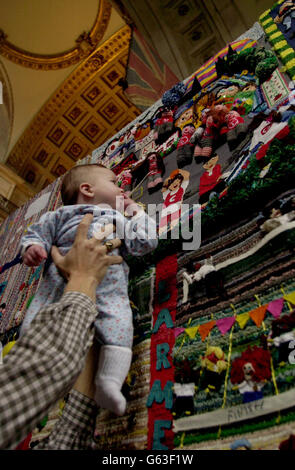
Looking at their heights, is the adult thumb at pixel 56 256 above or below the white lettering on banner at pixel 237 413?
above

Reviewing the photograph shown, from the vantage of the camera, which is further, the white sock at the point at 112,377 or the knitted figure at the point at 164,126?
the knitted figure at the point at 164,126

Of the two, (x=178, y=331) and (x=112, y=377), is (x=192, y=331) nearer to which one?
(x=178, y=331)

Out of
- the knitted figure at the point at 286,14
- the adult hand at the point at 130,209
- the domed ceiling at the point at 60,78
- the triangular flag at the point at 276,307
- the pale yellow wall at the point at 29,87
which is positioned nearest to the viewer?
the triangular flag at the point at 276,307

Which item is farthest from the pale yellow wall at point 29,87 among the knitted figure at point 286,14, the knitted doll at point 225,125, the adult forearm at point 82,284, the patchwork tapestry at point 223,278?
the adult forearm at point 82,284

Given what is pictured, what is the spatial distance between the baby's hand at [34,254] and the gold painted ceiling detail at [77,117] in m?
5.46

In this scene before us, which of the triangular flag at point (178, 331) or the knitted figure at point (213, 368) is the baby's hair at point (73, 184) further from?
the knitted figure at point (213, 368)

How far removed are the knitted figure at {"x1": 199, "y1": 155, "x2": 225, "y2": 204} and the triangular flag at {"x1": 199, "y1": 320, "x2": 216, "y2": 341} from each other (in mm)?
498

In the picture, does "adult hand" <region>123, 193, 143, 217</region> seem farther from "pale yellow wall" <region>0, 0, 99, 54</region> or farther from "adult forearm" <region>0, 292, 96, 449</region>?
"pale yellow wall" <region>0, 0, 99, 54</region>

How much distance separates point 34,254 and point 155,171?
83cm

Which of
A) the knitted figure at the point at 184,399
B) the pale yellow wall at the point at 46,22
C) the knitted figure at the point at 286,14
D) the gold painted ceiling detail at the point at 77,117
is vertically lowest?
the knitted figure at the point at 184,399

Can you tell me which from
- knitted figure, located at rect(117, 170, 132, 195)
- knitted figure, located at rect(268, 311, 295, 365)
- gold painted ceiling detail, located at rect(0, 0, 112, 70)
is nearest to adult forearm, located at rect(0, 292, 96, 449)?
knitted figure, located at rect(268, 311, 295, 365)

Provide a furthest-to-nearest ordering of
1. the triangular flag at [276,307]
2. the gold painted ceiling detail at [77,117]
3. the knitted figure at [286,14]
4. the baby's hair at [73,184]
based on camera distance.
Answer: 1. the gold painted ceiling detail at [77,117]
2. the knitted figure at [286,14]
3. the baby's hair at [73,184]
4. the triangular flag at [276,307]

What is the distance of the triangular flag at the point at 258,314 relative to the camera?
78cm

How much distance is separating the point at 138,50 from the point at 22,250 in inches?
159
